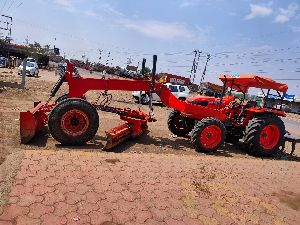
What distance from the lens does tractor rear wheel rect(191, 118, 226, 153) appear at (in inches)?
→ 352

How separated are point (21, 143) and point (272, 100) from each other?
7235 millimetres

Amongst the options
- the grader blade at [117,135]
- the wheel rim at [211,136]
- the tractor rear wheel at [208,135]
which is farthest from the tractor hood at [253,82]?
the grader blade at [117,135]

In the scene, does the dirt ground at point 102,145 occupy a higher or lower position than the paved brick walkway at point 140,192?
higher

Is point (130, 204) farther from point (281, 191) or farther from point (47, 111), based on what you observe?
point (47, 111)

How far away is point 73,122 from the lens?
7836 millimetres

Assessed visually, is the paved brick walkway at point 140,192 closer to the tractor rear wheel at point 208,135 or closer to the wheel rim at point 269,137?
the tractor rear wheel at point 208,135

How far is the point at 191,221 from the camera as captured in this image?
16.0 ft

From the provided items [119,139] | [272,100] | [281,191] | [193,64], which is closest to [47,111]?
[119,139]

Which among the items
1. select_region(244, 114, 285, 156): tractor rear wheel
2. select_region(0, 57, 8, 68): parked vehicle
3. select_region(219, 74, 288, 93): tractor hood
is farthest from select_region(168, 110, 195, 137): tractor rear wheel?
select_region(0, 57, 8, 68): parked vehicle

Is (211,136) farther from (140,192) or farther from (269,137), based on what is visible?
(140,192)

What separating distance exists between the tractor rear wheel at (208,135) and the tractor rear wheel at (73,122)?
2.80 meters

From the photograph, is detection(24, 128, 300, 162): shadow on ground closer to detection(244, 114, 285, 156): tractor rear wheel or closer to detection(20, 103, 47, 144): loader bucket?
detection(20, 103, 47, 144): loader bucket

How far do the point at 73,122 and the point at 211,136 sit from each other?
379 centimetres

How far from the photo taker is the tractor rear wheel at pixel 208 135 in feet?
29.3
